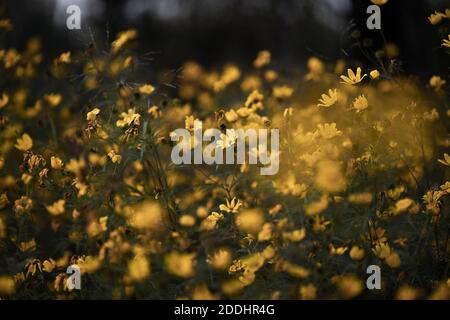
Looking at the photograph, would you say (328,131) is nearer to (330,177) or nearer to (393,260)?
(330,177)

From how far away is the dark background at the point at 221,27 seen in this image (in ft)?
20.1

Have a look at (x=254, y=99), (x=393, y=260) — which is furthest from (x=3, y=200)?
(x=393, y=260)

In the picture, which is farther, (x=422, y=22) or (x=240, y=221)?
(x=422, y=22)

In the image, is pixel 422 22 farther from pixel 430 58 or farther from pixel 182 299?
pixel 182 299

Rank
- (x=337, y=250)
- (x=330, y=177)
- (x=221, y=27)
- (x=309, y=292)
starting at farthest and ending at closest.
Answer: (x=221, y=27) → (x=330, y=177) → (x=337, y=250) → (x=309, y=292)

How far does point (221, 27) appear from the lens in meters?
11.7

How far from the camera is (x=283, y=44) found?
32.6 ft

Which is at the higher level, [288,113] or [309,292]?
[288,113]

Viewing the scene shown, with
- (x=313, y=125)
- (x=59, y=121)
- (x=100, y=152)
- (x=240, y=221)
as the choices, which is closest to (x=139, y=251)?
(x=240, y=221)

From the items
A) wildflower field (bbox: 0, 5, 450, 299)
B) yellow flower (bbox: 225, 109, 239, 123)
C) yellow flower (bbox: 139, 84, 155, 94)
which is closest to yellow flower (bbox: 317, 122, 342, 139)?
wildflower field (bbox: 0, 5, 450, 299)

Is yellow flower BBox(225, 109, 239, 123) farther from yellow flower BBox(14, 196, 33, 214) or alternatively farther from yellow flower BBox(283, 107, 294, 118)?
yellow flower BBox(14, 196, 33, 214)

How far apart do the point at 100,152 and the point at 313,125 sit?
3.78ft

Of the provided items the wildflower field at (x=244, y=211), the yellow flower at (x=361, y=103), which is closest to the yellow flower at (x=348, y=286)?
the wildflower field at (x=244, y=211)

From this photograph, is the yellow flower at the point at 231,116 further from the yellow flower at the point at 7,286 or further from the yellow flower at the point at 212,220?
the yellow flower at the point at 7,286
